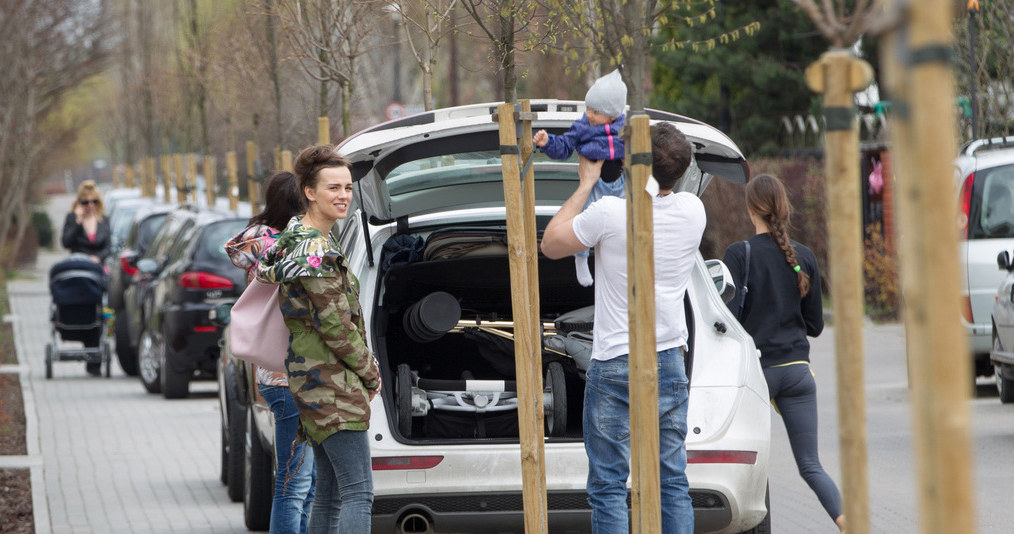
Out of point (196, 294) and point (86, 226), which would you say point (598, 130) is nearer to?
point (196, 294)

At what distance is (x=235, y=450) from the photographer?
864cm

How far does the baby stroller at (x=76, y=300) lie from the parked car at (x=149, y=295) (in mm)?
430

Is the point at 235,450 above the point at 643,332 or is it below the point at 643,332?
below

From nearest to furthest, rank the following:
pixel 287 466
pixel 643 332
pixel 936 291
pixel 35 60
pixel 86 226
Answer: pixel 936 291, pixel 643 332, pixel 287 466, pixel 86 226, pixel 35 60

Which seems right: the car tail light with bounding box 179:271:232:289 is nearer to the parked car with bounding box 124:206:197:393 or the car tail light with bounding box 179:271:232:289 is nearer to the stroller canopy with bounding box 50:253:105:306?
the parked car with bounding box 124:206:197:393

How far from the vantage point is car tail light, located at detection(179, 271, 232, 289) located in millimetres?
13719

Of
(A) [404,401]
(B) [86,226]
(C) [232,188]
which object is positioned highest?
(C) [232,188]

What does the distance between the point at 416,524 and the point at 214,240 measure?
853 centimetres

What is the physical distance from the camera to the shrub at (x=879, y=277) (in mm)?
18750

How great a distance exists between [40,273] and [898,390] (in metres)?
32.4

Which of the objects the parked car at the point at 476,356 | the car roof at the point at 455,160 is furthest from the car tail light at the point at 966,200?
the car roof at the point at 455,160

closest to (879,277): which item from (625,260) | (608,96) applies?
(625,260)

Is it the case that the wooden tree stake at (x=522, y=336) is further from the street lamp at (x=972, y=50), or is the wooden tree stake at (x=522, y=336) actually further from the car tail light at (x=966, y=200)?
the street lamp at (x=972, y=50)

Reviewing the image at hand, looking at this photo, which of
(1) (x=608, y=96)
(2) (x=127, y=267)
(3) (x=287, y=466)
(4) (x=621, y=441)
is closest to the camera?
(1) (x=608, y=96)
